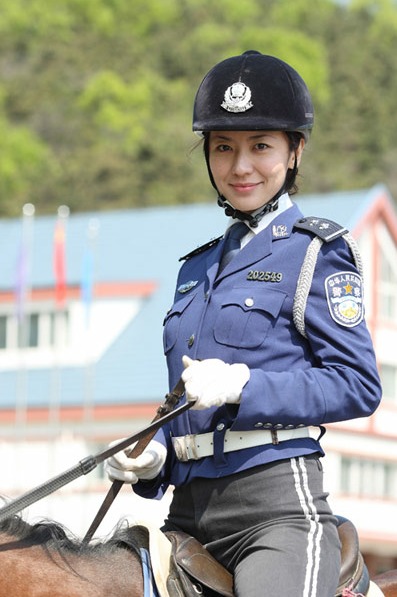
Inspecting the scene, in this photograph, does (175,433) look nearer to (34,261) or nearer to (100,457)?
(100,457)

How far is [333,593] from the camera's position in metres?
4.87

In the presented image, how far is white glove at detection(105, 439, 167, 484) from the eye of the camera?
16.6 feet

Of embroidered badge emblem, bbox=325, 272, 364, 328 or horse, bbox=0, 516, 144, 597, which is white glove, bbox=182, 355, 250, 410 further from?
horse, bbox=0, 516, 144, 597

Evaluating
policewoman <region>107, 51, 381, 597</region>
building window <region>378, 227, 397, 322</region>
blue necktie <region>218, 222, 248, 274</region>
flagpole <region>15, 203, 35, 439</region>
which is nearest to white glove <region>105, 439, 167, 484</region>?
policewoman <region>107, 51, 381, 597</region>

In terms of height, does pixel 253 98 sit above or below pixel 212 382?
above

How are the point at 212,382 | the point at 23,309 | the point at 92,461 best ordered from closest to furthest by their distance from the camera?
the point at 212,382
the point at 92,461
the point at 23,309

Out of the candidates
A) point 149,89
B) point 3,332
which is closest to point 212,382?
point 3,332

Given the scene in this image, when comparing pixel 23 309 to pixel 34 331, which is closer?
pixel 23 309

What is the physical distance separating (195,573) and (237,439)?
0.51m

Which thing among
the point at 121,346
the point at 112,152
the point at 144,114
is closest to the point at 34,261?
the point at 121,346

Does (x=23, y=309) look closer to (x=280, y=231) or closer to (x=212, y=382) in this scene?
(x=280, y=231)

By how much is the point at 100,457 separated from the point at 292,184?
4.53 ft

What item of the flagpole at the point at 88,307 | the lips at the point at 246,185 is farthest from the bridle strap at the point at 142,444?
the flagpole at the point at 88,307

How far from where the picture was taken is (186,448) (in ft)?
16.6
